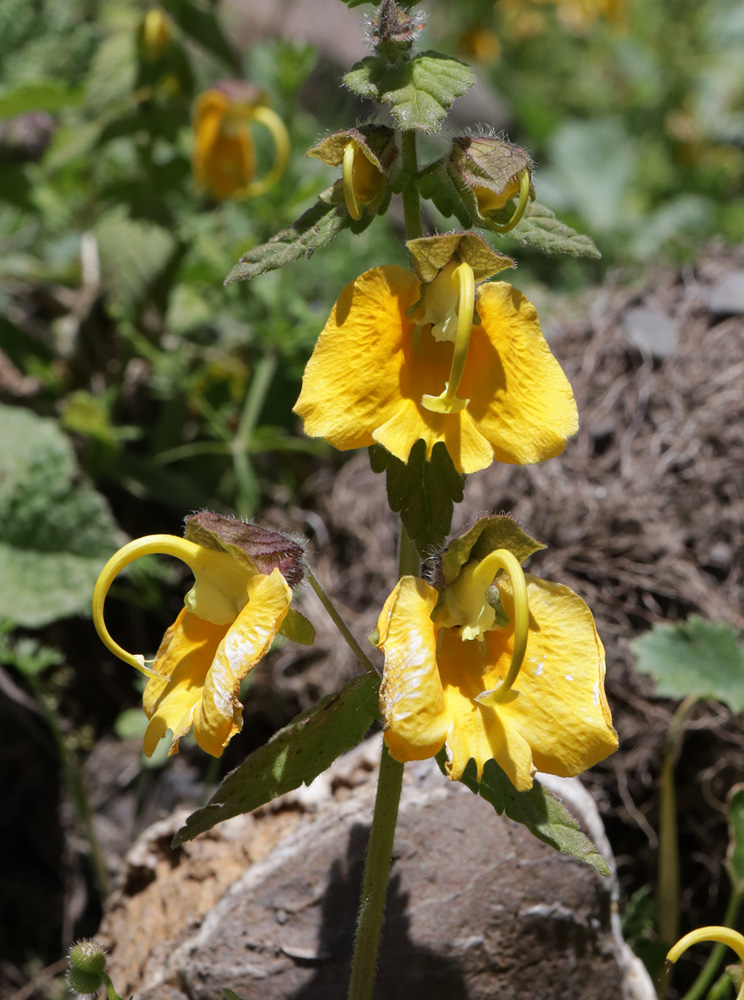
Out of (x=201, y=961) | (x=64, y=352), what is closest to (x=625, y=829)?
(x=201, y=961)

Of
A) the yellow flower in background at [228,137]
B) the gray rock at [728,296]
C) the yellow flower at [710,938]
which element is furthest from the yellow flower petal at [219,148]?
the yellow flower at [710,938]

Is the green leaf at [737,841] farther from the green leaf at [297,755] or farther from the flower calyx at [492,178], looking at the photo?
the flower calyx at [492,178]

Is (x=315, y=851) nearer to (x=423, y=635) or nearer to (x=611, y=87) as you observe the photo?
→ (x=423, y=635)

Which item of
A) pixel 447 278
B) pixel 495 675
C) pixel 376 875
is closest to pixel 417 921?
pixel 376 875

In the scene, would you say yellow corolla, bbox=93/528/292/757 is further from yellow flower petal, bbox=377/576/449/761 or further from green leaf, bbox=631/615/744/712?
green leaf, bbox=631/615/744/712

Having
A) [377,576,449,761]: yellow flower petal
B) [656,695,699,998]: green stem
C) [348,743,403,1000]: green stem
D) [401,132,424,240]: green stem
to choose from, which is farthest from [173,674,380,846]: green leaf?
[656,695,699,998]: green stem

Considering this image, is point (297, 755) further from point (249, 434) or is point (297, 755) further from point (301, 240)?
point (249, 434)
